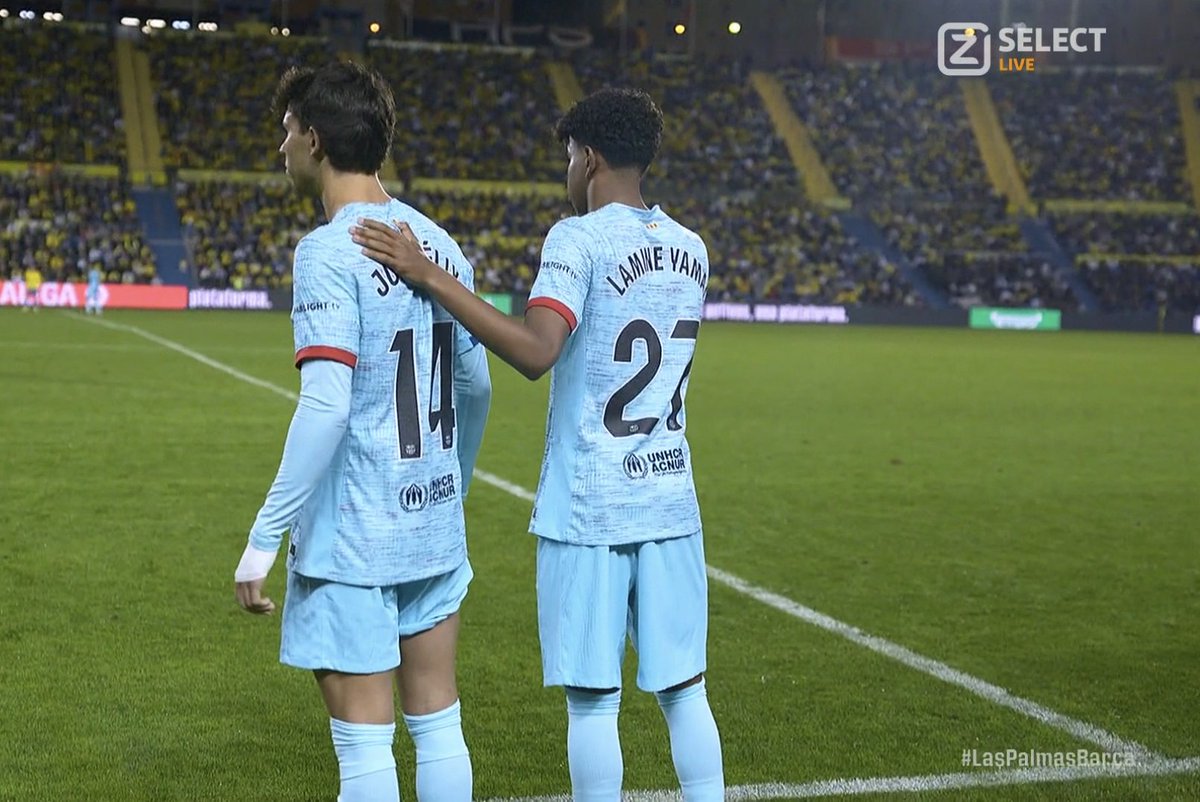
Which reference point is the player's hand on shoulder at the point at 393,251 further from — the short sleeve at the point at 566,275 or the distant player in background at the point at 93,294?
the distant player in background at the point at 93,294

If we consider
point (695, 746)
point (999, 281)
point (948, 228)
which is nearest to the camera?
point (695, 746)

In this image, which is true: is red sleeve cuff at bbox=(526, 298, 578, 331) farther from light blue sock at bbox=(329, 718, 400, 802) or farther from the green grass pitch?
the green grass pitch

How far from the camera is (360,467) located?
125 inches

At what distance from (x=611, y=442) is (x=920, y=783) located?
5.95 ft

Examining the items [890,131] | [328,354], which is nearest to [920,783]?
[328,354]

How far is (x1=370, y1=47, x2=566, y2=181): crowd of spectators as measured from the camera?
48.7 meters

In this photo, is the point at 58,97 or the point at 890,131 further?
the point at 890,131

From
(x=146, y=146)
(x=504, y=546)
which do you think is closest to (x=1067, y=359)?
(x=504, y=546)

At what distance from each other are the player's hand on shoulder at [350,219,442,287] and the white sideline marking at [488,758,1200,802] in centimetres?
191

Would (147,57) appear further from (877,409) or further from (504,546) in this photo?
(504,546)

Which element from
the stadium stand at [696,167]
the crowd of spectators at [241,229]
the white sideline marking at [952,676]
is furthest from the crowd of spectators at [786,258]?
the white sideline marking at [952,676]

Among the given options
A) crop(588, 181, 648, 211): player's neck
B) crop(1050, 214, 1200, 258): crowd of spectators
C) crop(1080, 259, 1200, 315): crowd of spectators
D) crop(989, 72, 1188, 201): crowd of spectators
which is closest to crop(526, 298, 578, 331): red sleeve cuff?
crop(588, 181, 648, 211): player's neck

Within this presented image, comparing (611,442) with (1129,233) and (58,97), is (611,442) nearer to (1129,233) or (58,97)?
(58,97)

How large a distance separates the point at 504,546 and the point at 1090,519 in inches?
158
